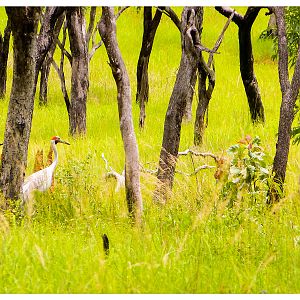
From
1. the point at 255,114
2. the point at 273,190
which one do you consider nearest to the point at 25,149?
the point at 273,190

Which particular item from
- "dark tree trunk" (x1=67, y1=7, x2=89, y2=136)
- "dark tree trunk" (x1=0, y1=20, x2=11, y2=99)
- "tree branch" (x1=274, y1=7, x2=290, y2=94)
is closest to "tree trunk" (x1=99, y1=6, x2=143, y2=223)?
"tree branch" (x1=274, y1=7, x2=290, y2=94)

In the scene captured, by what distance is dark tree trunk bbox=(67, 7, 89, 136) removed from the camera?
1368cm

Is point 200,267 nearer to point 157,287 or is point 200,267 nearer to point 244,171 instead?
point 157,287

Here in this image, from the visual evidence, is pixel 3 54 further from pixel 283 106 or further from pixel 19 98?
pixel 283 106

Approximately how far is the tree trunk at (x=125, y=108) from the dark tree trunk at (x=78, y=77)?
6.91m

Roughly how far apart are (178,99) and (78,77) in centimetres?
667

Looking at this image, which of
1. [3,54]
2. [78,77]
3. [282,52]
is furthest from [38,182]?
[3,54]

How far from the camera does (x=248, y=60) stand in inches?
496

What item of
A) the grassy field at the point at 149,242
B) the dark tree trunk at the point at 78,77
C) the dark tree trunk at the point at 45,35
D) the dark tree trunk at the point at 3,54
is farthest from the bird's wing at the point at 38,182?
the dark tree trunk at the point at 3,54

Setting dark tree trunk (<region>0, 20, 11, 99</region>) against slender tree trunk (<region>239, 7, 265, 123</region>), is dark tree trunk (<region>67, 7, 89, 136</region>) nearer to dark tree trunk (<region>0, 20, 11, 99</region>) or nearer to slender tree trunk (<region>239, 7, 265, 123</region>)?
slender tree trunk (<region>239, 7, 265, 123</region>)

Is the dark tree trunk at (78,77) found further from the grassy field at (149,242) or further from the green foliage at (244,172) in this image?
the green foliage at (244,172)

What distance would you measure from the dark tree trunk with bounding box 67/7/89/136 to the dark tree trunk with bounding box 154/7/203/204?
583 cm

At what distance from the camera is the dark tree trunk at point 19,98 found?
6.25m

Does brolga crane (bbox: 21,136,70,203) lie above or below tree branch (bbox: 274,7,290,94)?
below
